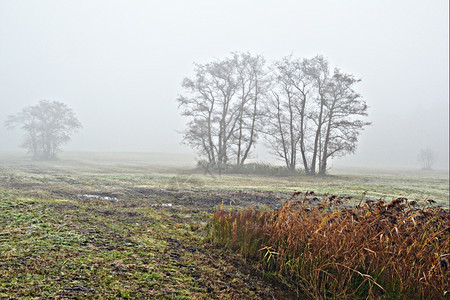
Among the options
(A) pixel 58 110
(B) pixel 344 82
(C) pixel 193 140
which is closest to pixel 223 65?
(C) pixel 193 140

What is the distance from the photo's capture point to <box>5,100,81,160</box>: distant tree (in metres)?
40.2

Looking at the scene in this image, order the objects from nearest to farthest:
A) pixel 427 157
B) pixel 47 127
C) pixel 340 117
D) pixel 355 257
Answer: pixel 355 257 → pixel 340 117 → pixel 47 127 → pixel 427 157

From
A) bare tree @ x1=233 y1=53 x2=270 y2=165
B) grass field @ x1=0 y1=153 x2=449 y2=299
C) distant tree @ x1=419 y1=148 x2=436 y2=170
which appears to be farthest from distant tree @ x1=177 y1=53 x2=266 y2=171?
distant tree @ x1=419 y1=148 x2=436 y2=170

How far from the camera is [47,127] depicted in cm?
4022

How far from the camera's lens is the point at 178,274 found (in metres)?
3.03

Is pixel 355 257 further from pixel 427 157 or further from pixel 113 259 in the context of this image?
pixel 427 157

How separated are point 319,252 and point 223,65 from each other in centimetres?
2478

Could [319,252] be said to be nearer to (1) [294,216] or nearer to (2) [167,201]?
(1) [294,216]

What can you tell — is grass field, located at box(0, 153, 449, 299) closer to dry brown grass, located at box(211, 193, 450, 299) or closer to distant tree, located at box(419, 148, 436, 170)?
dry brown grass, located at box(211, 193, 450, 299)

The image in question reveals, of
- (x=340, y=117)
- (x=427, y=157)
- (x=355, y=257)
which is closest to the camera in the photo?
(x=355, y=257)

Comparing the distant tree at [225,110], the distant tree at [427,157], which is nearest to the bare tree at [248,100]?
the distant tree at [225,110]

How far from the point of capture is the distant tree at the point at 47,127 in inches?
1581

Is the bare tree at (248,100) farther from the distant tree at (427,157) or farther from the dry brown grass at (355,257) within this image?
the distant tree at (427,157)

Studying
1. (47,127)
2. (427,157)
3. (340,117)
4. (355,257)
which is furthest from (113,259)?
(427,157)
